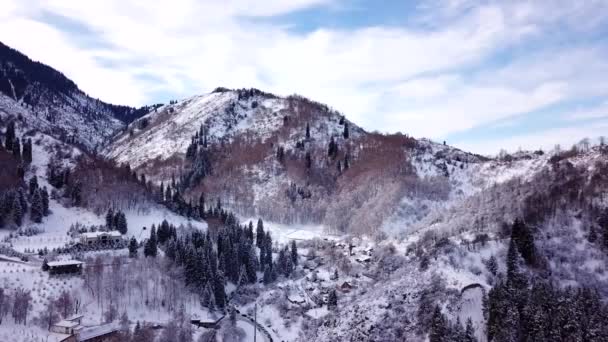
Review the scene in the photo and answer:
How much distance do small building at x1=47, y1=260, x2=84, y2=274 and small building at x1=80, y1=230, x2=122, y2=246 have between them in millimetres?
12248

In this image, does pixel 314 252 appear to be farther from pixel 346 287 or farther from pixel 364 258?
pixel 346 287

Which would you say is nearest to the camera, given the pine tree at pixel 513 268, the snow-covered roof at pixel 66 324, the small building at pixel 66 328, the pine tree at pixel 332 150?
the small building at pixel 66 328

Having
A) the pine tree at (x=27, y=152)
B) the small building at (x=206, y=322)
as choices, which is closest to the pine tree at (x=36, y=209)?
the pine tree at (x=27, y=152)

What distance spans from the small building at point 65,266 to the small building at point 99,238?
1225cm

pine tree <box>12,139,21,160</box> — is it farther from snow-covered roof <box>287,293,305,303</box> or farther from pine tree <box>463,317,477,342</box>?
pine tree <box>463,317,477,342</box>

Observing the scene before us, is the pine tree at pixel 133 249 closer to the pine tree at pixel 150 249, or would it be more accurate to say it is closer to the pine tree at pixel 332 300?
the pine tree at pixel 150 249

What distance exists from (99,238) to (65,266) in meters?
15.0

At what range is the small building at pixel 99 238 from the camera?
3081 inches

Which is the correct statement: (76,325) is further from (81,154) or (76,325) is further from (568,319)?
(81,154)

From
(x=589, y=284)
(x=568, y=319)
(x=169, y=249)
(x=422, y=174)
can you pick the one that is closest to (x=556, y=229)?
(x=589, y=284)

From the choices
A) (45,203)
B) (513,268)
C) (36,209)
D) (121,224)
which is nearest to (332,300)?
(513,268)

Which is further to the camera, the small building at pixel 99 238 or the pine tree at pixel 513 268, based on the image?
the small building at pixel 99 238

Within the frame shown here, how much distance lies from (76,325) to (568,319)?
48092 mm

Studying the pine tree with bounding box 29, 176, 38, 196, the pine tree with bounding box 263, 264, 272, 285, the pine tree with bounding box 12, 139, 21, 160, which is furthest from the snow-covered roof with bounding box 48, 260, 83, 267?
the pine tree with bounding box 12, 139, 21, 160
